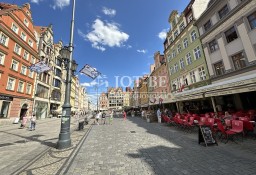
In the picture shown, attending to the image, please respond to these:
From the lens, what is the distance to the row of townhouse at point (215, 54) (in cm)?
1181

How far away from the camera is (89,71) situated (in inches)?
412

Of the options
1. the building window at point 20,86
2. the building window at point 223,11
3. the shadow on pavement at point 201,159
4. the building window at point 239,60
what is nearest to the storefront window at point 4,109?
the building window at point 20,86

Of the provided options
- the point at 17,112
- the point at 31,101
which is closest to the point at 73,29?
the point at 17,112

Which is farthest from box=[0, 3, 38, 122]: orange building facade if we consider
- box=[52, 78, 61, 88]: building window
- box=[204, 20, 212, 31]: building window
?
box=[204, 20, 212, 31]: building window

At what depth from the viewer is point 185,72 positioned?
22.0m

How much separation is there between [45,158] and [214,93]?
36.0ft

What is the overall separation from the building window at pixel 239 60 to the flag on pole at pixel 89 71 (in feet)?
45.9

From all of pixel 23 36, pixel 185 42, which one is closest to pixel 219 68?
pixel 185 42

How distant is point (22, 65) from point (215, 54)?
3092 cm

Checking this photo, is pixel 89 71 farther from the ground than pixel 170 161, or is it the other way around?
pixel 89 71

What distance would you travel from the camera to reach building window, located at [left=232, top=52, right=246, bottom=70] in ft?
43.0

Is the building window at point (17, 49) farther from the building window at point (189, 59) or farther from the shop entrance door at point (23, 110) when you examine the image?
the building window at point (189, 59)

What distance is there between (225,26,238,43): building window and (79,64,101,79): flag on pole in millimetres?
14450

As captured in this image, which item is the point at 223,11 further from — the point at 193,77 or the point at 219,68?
the point at 193,77
